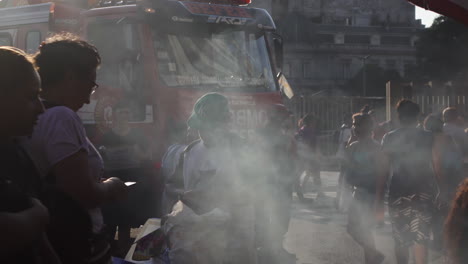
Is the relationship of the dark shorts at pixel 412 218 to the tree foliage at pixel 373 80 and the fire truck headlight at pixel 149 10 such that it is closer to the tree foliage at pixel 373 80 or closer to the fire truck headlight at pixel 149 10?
the fire truck headlight at pixel 149 10

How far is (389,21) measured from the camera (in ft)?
251

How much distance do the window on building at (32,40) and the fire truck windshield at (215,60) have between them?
2492 mm

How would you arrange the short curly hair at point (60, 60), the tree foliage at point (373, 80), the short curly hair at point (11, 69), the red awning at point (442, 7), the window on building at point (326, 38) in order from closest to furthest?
the short curly hair at point (11, 69) → the short curly hair at point (60, 60) → the red awning at point (442, 7) → the tree foliage at point (373, 80) → the window on building at point (326, 38)

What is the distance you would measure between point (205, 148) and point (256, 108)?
500cm

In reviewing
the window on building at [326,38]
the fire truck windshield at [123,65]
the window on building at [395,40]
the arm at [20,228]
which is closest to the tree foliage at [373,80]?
the window on building at [326,38]

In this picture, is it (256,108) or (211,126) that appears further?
(256,108)

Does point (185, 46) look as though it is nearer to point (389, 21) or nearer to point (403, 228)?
point (403, 228)

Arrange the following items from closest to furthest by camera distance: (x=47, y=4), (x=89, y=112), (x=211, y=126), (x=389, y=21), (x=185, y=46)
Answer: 1. (x=211, y=126)
2. (x=89, y=112)
3. (x=185, y=46)
4. (x=47, y=4)
5. (x=389, y=21)

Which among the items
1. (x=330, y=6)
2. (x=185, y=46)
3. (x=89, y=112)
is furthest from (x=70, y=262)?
(x=330, y=6)

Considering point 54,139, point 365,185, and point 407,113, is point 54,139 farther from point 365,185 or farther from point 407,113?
point 365,185

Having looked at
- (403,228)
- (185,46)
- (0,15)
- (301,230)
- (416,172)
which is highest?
(0,15)

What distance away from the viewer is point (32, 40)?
10.1 m

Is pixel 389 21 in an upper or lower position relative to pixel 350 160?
upper

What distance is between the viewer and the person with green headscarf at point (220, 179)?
4.18 m
